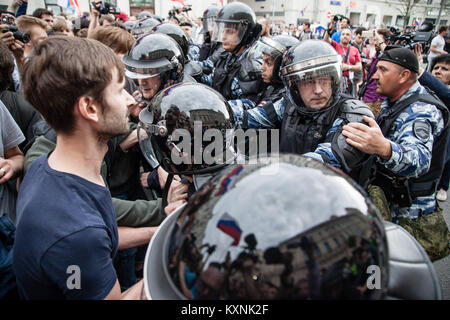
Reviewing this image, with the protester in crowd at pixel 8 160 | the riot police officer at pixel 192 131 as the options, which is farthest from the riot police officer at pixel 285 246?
the protester in crowd at pixel 8 160

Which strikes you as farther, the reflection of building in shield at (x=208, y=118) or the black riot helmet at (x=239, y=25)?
the black riot helmet at (x=239, y=25)

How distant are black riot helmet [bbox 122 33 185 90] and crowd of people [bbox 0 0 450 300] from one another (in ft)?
0.05

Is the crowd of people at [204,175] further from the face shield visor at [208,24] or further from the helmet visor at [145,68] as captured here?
the face shield visor at [208,24]

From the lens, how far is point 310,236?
0.63 meters

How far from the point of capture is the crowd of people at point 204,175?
0.66 meters

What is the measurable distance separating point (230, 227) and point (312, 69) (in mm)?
1601

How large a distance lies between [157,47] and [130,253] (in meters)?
1.95

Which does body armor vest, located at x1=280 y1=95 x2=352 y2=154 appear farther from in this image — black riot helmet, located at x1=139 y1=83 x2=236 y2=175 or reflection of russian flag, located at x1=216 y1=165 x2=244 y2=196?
reflection of russian flag, located at x1=216 y1=165 x2=244 y2=196

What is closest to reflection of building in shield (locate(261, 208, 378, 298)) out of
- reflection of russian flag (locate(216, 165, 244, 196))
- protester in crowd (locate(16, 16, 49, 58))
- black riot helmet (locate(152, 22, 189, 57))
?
reflection of russian flag (locate(216, 165, 244, 196))

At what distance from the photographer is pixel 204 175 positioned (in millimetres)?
1569

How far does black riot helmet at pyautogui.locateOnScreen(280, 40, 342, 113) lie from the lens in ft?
6.36

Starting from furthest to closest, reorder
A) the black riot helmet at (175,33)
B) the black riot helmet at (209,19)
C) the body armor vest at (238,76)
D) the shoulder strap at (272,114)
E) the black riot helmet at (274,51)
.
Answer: the black riot helmet at (209,19) → the black riot helmet at (175,33) → the body armor vest at (238,76) → the black riot helmet at (274,51) → the shoulder strap at (272,114)

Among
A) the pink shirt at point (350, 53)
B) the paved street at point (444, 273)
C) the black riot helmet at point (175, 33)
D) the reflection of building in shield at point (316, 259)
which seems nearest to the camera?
the reflection of building in shield at point (316, 259)

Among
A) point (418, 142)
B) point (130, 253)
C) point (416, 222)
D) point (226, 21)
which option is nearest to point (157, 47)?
point (226, 21)
